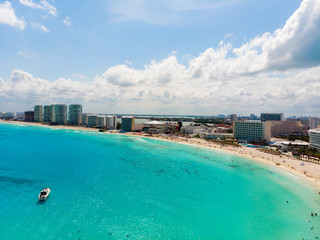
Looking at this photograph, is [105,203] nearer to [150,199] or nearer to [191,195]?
[150,199]

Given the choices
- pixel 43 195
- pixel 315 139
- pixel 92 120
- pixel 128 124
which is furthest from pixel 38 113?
pixel 315 139

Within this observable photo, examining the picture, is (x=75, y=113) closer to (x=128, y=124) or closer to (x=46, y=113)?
(x=46, y=113)

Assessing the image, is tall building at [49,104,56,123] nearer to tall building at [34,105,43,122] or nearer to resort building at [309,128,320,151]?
tall building at [34,105,43,122]

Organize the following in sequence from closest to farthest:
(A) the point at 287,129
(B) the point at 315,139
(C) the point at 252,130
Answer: (B) the point at 315,139 → (C) the point at 252,130 → (A) the point at 287,129

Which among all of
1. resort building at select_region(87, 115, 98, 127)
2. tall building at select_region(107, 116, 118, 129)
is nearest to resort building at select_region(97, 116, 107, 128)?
tall building at select_region(107, 116, 118, 129)

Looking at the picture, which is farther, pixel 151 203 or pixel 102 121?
pixel 102 121

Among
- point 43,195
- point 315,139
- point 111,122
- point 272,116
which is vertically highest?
point 272,116

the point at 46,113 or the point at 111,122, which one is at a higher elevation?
the point at 46,113

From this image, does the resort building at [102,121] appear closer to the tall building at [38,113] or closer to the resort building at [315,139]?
the tall building at [38,113]
